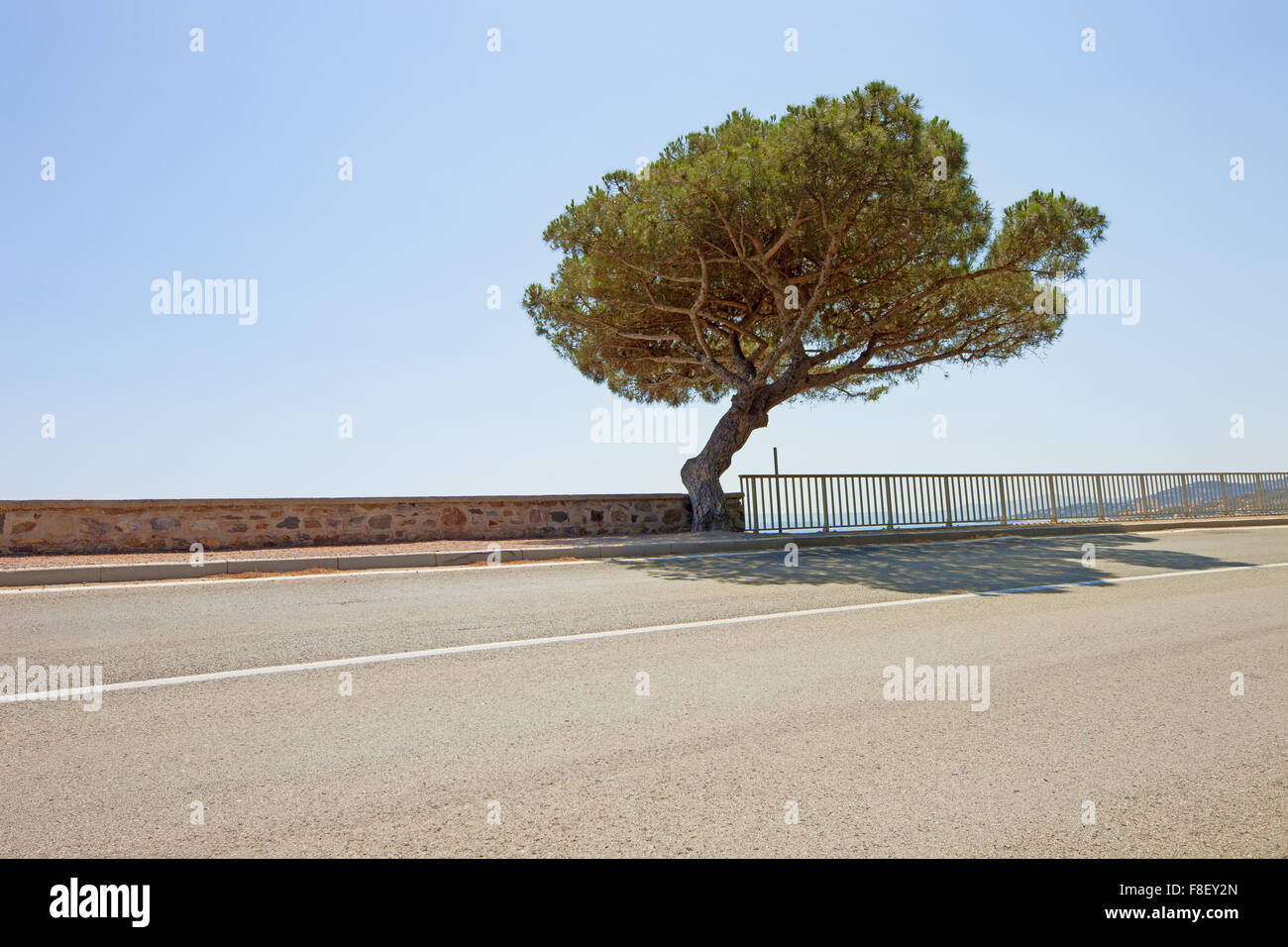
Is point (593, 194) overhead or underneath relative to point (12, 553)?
overhead

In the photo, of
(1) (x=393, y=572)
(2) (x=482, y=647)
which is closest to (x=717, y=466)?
(1) (x=393, y=572)

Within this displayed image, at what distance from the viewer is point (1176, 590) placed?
349 inches

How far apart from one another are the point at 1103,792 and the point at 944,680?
5.74ft

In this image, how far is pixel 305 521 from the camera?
1393 cm

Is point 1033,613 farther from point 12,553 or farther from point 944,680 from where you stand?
point 12,553

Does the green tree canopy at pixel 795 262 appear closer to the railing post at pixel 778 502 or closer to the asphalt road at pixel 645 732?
the railing post at pixel 778 502

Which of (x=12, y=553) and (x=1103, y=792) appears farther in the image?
(x=12, y=553)

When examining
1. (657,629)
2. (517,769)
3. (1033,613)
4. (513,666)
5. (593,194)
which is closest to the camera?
(517,769)

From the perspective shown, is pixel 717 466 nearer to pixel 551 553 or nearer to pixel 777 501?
pixel 777 501

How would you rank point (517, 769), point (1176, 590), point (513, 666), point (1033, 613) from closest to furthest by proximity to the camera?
point (517, 769), point (513, 666), point (1033, 613), point (1176, 590)

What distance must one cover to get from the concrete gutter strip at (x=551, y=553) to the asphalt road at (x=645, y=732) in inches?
60.9

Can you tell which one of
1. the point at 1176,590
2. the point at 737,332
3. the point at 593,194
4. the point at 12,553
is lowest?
the point at 1176,590

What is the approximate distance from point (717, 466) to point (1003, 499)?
735 centimetres
